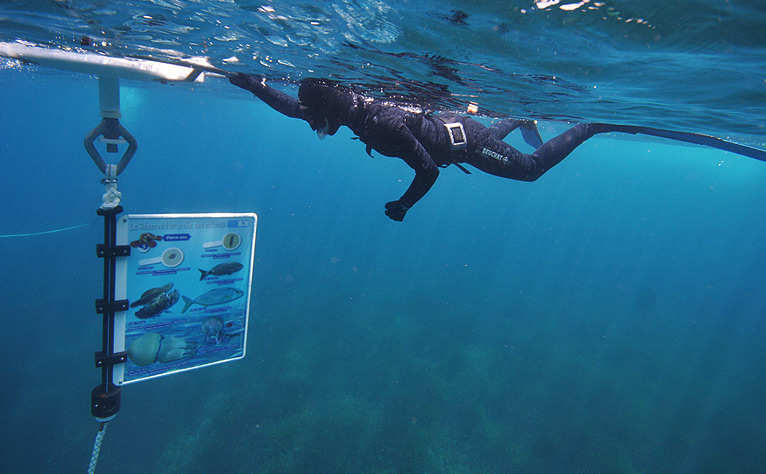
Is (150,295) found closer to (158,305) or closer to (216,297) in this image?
(158,305)

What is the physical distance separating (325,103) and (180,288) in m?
2.22

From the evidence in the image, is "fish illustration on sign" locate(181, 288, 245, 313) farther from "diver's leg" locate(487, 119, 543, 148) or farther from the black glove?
"diver's leg" locate(487, 119, 543, 148)

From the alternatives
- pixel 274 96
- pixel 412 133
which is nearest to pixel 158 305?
pixel 274 96

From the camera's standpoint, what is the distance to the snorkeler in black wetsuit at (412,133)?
340cm

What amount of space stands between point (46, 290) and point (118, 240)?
18.2 meters

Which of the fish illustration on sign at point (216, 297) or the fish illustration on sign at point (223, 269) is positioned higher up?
the fish illustration on sign at point (223, 269)

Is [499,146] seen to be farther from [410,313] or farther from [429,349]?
[410,313]

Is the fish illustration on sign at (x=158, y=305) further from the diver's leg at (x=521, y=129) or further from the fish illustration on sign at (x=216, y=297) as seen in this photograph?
the diver's leg at (x=521, y=129)

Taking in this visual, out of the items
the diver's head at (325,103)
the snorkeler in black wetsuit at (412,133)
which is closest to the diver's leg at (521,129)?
the snorkeler in black wetsuit at (412,133)

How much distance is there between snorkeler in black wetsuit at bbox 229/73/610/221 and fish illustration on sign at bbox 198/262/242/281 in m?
1.59

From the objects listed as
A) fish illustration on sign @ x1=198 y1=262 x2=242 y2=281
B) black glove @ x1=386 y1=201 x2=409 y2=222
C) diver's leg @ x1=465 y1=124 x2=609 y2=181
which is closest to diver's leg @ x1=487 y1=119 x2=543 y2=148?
diver's leg @ x1=465 y1=124 x2=609 y2=181

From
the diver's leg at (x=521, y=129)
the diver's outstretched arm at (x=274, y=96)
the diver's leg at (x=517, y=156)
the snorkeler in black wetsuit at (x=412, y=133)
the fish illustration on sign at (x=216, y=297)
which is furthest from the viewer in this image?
the diver's leg at (x=521, y=129)

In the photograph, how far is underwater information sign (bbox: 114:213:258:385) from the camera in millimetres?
2764

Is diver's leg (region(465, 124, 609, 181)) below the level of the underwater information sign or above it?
above
